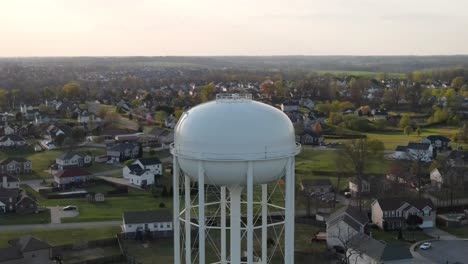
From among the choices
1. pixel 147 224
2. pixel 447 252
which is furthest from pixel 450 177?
pixel 147 224

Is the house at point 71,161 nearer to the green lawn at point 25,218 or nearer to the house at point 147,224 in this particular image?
the green lawn at point 25,218

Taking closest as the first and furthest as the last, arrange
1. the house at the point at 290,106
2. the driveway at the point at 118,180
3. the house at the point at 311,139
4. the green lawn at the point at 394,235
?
the green lawn at the point at 394,235 < the driveway at the point at 118,180 < the house at the point at 311,139 < the house at the point at 290,106

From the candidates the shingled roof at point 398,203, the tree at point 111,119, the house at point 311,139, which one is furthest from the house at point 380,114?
the shingled roof at point 398,203

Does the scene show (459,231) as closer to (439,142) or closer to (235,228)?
(235,228)

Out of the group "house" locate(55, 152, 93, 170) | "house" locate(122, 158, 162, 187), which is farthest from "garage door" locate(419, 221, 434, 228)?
"house" locate(55, 152, 93, 170)

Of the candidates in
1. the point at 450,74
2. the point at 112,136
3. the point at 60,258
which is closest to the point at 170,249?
the point at 60,258

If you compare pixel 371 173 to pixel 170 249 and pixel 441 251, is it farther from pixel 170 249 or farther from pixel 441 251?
pixel 170 249
